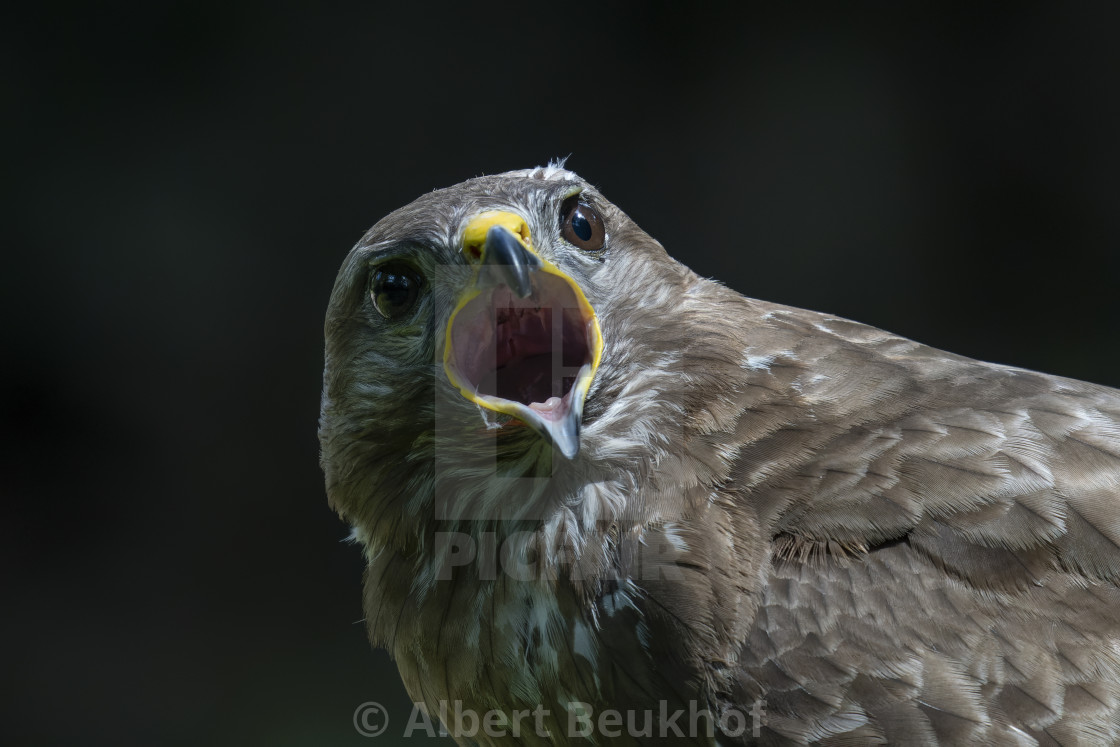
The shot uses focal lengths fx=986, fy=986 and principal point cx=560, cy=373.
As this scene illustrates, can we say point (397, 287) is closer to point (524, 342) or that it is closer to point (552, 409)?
point (524, 342)

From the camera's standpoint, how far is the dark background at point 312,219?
512 cm

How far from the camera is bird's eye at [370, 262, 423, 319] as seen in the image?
2191mm

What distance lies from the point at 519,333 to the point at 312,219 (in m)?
Result: 3.48

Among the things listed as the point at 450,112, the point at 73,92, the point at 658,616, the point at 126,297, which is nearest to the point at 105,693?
the point at 126,297

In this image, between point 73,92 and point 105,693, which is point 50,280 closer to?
point 73,92

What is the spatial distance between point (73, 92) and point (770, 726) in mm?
4884

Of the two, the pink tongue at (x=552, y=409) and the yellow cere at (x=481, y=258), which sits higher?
the yellow cere at (x=481, y=258)

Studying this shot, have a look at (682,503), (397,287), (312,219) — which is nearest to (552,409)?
(682,503)

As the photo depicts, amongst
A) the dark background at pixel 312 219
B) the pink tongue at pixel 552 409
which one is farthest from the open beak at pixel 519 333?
the dark background at pixel 312 219

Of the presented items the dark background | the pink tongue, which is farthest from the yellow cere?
the dark background

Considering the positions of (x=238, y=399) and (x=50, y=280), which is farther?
(x=238, y=399)

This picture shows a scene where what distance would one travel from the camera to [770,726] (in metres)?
1.72

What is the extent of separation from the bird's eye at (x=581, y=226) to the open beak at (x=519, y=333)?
199 millimetres

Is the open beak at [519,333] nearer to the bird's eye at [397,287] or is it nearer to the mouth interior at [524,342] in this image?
the mouth interior at [524,342]
